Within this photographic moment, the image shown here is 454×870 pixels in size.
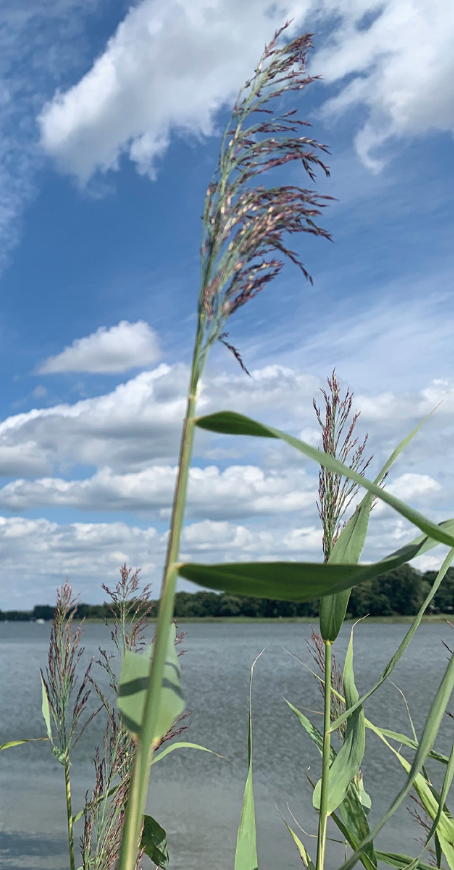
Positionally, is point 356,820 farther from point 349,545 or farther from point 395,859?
point 349,545

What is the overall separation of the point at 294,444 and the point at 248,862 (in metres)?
1.32

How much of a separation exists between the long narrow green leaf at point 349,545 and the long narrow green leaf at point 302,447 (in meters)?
0.59

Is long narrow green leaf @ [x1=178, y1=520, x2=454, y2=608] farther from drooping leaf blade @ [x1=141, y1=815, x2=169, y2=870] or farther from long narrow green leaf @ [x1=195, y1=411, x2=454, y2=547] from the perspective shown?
drooping leaf blade @ [x1=141, y1=815, x2=169, y2=870]

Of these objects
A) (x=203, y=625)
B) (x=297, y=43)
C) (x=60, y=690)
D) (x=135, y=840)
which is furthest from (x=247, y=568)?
(x=203, y=625)

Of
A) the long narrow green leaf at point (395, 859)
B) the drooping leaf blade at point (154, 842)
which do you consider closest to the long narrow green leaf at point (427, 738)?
the long narrow green leaf at point (395, 859)

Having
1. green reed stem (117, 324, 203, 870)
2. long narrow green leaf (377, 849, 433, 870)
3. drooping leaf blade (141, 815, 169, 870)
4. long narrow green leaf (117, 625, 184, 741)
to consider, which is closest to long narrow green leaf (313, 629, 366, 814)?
long narrow green leaf (377, 849, 433, 870)

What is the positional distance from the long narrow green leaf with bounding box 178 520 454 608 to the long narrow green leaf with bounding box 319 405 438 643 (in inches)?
26.3

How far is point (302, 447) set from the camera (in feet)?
2.63

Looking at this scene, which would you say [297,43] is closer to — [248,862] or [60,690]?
[248,862]

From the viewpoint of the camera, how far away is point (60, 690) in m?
2.56

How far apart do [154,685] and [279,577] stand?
6.7 inches

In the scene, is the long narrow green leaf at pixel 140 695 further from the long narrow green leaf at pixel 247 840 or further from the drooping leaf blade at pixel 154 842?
the drooping leaf blade at pixel 154 842

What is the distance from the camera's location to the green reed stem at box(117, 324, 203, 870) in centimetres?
67

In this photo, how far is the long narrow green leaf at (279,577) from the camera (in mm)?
725
